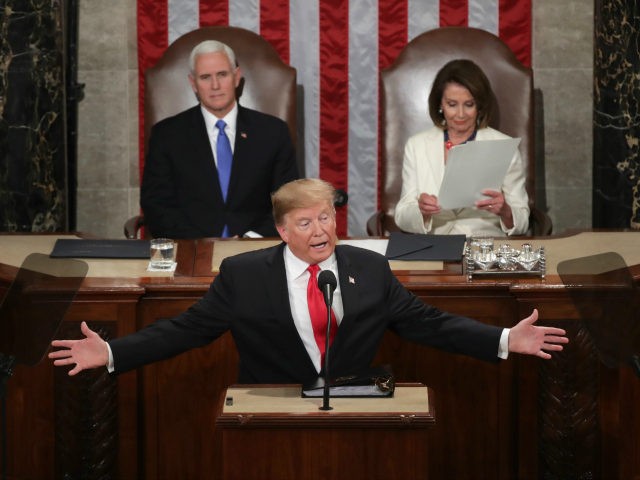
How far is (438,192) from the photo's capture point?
18.4 feet

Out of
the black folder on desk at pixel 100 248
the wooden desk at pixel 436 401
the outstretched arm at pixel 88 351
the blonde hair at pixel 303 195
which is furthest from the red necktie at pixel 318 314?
the black folder on desk at pixel 100 248

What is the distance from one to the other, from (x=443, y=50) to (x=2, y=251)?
2519mm

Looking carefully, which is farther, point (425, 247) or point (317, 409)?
point (425, 247)

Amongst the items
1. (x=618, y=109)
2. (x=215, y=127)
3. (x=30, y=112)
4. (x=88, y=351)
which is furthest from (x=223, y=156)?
(x=88, y=351)

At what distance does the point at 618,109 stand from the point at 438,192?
1.20 metres

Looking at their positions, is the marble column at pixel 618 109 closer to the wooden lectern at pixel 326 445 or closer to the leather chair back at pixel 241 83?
the leather chair back at pixel 241 83

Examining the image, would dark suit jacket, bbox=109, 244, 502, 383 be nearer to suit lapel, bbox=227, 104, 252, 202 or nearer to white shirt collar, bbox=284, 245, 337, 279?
white shirt collar, bbox=284, 245, 337, 279

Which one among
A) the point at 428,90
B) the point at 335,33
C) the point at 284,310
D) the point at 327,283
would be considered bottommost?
the point at 284,310

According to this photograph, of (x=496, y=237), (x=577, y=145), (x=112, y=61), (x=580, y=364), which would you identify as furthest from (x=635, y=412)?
(x=112, y=61)

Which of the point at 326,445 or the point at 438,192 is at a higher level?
the point at 438,192

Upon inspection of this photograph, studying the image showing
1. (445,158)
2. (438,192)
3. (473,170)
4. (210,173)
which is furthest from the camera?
(210,173)

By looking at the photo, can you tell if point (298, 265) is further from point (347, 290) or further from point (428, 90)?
point (428, 90)

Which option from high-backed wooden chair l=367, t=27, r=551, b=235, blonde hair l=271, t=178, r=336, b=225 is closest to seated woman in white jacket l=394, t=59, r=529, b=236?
high-backed wooden chair l=367, t=27, r=551, b=235

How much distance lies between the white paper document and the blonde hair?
159 cm
